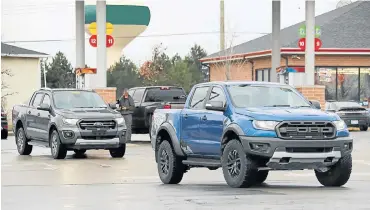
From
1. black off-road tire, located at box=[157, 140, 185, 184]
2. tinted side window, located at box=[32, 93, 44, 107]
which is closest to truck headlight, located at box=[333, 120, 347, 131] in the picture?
black off-road tire, located at box=[157, 140, 185, 184]

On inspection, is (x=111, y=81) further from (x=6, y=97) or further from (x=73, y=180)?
(x=73, y=180)

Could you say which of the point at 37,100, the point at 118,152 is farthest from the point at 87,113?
the point at 37,100

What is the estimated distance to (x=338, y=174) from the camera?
53.2 feet

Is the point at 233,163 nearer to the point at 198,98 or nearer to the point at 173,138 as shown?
the point at 173,138

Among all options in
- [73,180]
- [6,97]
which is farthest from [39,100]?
[6,97]

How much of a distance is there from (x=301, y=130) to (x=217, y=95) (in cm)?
217

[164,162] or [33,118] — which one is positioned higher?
[33,118]

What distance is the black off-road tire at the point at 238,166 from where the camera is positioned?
15.5 meters

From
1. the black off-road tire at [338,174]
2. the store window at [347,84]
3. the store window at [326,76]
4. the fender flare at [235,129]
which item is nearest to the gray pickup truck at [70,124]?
the fender flare at [235,129]

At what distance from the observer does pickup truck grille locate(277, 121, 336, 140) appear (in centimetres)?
1548

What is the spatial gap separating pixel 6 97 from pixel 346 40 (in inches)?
936

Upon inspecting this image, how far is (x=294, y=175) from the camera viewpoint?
19906 mm

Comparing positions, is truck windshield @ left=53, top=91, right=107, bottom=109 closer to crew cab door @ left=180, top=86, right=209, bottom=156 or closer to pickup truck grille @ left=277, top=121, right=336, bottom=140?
crew cab door @ left=180, top=86, right=209, bottom=156

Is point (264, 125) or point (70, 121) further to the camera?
point (70, 121)
